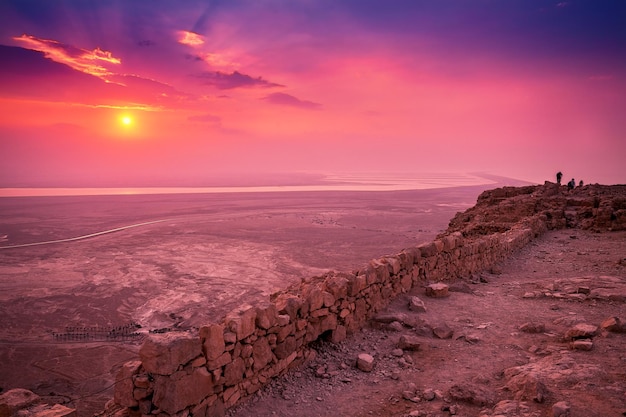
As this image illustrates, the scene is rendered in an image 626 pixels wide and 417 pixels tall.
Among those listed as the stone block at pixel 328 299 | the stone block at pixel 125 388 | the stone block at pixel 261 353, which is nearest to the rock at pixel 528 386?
the stone block at pixel 328 299

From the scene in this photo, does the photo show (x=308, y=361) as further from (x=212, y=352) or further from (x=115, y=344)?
(x=115, y=344)

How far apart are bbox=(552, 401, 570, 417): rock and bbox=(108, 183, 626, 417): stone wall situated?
3.15m

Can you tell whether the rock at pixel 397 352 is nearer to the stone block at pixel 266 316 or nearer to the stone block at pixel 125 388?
the stone block at pixel 266 316

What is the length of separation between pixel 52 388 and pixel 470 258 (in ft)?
41.6

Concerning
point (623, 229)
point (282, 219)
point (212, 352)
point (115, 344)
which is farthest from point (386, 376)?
point (282, 219)

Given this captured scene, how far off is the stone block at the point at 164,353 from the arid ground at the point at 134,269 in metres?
7.93

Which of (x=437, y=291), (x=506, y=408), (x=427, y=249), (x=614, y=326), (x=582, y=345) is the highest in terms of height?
(x=427, y=249)

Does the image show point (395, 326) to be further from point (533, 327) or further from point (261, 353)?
point (261, 353)

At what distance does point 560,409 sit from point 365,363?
2.45 meters

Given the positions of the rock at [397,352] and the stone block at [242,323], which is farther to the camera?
the rock at [397,352]

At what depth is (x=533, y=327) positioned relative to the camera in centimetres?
652

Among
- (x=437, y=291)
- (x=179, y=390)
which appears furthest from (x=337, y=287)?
(x=437, y=291)

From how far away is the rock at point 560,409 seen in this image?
388cm

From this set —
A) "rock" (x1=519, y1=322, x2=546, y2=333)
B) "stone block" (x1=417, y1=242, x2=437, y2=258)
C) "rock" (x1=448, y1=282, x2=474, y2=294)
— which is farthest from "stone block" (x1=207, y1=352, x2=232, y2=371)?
"rock" (x1=448, y1=282, x2=474, y2=294)
